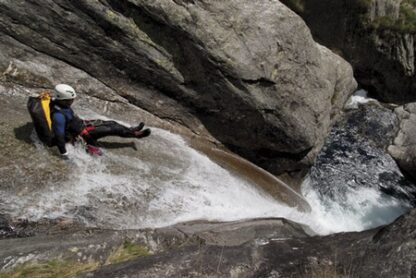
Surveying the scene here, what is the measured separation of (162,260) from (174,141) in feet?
21.4

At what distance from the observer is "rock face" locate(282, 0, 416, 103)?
20625 mm

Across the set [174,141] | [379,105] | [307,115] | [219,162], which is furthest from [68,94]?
[379,105]

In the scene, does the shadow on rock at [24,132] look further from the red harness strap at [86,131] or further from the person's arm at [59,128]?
the red harness strap at [86,131]

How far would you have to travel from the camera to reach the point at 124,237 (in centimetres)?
765

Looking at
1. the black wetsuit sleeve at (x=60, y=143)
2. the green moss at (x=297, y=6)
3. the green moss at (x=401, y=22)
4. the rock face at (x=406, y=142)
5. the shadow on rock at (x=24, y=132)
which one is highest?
the green moss at (x=401, y=22)

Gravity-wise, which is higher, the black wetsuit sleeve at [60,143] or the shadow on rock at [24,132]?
the black wetsuit sleeve at [60,143]

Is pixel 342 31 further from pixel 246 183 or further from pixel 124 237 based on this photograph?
pixel 124 237

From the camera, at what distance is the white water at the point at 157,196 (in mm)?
9008

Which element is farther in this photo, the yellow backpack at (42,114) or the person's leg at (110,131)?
the person's leg at (110,131)

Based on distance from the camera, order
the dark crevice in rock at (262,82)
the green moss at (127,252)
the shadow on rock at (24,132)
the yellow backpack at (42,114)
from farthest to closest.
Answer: the dark crevice in rock at (262,82) → the shadow on rock at (24,132) → the yellow backpack at (42,114) → the green moss at (127,252)

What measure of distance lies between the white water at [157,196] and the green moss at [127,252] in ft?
5.02

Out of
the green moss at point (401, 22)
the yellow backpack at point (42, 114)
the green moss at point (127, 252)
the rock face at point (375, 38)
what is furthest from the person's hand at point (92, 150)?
the green moss at point (401, 22)

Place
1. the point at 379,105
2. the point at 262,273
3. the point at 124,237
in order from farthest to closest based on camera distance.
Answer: the point at 379,105, the point at 124,237, the point at 262,273

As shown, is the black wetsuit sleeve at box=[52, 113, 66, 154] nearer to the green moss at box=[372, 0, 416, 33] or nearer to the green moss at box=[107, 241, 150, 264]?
the green moss at box=[107, 241, 150, 264]
